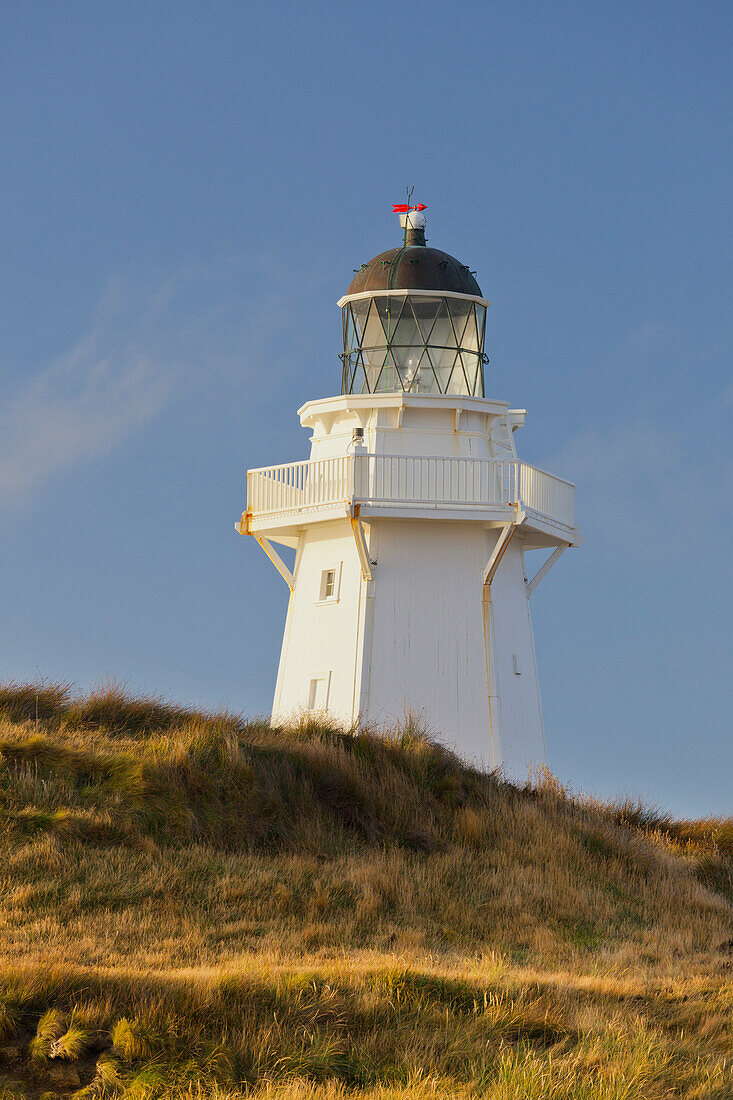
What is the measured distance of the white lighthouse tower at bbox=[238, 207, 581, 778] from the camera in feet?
64.3

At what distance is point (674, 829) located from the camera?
1755 centimetres

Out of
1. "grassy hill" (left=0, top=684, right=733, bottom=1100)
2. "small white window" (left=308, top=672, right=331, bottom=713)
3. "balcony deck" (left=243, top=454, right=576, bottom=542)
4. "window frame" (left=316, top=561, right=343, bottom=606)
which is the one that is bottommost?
"grassy hill" (left=0, top=684, right=733, bottom=1100)

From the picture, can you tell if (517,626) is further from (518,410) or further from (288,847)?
(288,847)

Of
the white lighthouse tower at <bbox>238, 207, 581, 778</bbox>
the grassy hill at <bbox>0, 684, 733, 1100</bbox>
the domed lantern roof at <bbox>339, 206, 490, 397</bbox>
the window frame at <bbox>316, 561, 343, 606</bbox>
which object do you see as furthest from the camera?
the domed lantern roof at <bbox>339, 206, 490, 397</bbox>

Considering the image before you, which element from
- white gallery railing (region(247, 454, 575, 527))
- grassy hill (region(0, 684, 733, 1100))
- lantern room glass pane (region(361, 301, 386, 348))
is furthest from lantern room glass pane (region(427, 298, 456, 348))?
grassy hill (region(0, 684, 733, 1100))

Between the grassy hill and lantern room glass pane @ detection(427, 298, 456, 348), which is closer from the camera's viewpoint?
the grassy hill

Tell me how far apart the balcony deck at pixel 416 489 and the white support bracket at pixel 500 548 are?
146 millimetres

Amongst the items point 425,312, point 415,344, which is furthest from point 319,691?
point 425,312

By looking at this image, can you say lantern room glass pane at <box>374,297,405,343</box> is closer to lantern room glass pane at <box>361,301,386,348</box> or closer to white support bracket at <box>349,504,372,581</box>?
lantern room glass pane at <box>361,301,386,348</box>

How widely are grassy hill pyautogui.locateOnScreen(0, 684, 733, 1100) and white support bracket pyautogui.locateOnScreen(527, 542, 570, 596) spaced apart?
502 cm

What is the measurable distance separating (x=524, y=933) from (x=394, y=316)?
12499mm

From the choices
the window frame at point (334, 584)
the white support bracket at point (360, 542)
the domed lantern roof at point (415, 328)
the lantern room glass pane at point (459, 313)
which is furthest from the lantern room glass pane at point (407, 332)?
the window frame at point (334, 584)

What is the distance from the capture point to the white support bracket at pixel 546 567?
857 inches

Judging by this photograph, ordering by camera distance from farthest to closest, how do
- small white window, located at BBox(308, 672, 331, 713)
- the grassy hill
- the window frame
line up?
1. the window frame
2. small white window, located at BBox(308, 672, 331, 713)
3. the grassy hill
